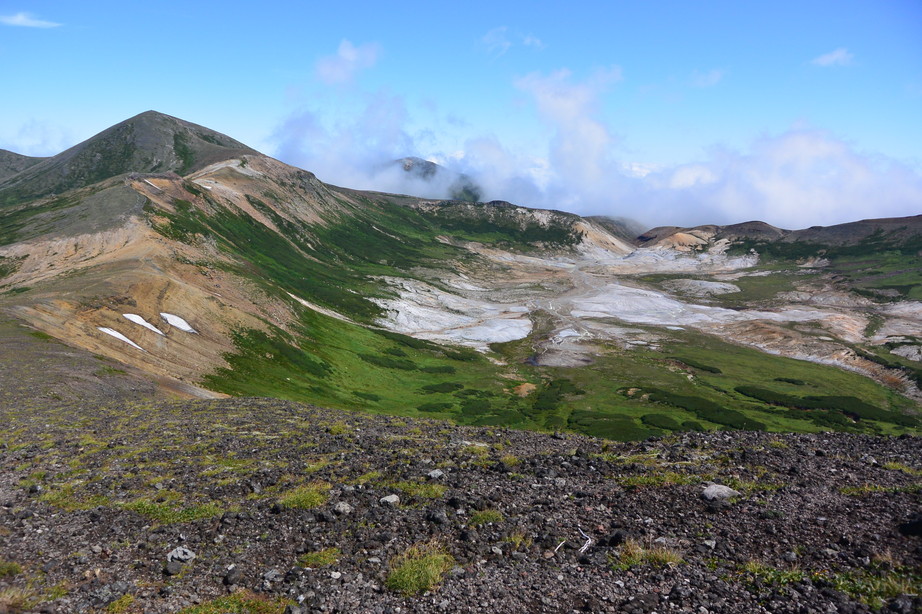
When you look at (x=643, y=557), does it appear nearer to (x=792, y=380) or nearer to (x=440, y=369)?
(x=440, y=369)

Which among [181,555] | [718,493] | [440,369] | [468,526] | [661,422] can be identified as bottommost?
[661,422]

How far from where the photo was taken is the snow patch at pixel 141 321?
71000mm

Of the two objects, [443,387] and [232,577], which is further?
[443,387]

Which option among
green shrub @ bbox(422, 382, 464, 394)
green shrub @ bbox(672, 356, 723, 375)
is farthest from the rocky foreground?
green shrub @ bbox(672, 356, 723, 375)

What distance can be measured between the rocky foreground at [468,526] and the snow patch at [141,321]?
161 ft

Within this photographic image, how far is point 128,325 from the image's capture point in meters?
68.9

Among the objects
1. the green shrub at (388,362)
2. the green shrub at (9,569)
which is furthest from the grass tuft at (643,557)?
the green shrub at (388,362)

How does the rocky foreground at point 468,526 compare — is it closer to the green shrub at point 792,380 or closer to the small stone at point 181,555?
the small stone at point 181,555

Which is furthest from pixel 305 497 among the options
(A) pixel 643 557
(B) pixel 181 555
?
(A) pixel 643 557

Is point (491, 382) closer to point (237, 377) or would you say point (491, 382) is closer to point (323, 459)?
point (237, 377)

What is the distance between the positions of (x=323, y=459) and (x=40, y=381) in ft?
108

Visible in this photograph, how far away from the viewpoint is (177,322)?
3076 inches

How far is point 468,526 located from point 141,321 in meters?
71.2

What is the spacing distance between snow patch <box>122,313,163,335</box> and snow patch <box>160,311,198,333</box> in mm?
3485
